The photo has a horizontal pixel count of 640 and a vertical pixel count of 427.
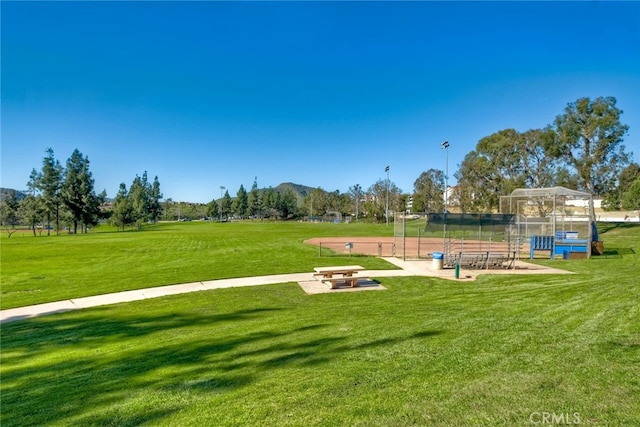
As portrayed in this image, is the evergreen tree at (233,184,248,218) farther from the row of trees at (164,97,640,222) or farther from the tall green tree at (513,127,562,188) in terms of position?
the tall green tree at (513,127,562,188)

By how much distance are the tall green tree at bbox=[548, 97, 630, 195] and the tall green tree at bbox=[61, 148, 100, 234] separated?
64196 millimetres

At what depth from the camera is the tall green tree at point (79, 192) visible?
54156mm

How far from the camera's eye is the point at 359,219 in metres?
87.4

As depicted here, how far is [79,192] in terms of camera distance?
2159 inches

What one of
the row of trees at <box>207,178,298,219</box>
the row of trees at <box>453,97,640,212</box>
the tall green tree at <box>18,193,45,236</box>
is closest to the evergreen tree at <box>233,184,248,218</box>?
the row of trees at <box>207,178,298,219</box>

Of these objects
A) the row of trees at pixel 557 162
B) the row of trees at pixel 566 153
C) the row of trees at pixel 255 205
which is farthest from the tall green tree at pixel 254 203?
the row of trees at pixel 566 153

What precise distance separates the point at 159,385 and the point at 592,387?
5108 millimetres

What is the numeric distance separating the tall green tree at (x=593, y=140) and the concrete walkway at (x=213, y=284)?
21.8 meters

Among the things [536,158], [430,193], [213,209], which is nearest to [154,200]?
[213,209]

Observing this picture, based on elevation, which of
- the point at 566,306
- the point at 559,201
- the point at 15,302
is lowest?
the point at 15,302

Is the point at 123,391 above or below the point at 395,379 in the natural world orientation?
below

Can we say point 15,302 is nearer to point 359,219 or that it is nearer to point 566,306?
point 566,306

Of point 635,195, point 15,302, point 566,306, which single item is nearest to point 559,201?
point 566,306

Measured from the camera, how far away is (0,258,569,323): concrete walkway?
953 centimetres
